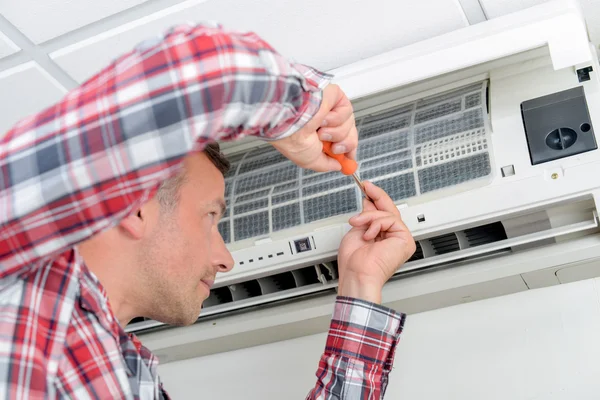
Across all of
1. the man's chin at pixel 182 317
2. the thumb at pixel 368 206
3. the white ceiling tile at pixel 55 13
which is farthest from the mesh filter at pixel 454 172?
the white ceiling tile at pixel 55 13

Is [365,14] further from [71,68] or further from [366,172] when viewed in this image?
[71,68]

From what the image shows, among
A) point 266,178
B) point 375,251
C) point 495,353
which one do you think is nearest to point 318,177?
point 266,178

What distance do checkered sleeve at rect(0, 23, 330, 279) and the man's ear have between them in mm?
214

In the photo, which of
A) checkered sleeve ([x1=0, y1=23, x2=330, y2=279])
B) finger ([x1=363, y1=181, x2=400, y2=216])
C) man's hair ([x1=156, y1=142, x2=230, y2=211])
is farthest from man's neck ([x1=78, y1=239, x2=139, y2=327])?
finger ([x1=363, y1=181, x2=400, y2=216])

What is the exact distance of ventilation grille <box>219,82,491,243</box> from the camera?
1.37 metres

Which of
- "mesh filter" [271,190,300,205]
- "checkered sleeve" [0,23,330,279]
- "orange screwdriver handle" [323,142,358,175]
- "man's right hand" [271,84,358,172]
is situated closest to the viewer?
"checkered sleeve" [0,23,330,279]

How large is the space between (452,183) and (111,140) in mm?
855

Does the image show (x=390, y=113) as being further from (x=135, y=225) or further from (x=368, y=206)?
(x=135, y=225)

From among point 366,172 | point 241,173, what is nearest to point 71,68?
point 241,173

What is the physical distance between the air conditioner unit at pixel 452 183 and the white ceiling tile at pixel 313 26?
1.4 inches

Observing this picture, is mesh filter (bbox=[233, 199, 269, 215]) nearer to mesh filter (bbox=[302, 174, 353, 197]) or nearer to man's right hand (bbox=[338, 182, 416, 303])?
mesh filter (bbox=[302, 174, 353, 197])

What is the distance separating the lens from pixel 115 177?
0.65 metres

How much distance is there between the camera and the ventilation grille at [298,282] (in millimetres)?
1443

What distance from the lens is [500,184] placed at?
1.31 m
